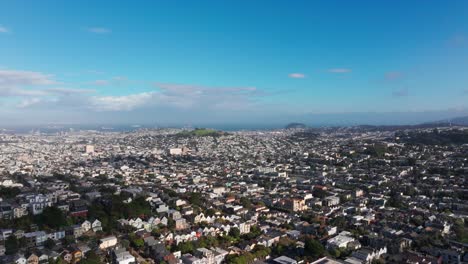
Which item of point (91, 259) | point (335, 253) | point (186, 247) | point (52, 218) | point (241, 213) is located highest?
point (52, 218)

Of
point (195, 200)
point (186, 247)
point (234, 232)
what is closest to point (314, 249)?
point (234, 232)

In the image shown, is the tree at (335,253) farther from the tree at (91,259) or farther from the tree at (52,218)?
the tree at (52,218)

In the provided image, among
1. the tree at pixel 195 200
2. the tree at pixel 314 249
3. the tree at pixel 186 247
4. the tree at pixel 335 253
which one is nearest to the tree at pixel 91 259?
the tree at pixel 186 247

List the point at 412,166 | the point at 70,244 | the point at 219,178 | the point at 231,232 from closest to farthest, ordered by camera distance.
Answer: the point at 70,244 → the point at 231,232 → the point at 219,178 → the point at 412,166

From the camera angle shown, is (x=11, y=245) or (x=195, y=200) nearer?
(x=11, y=245)

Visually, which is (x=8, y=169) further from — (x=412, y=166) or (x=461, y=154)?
(x=461, y=154)

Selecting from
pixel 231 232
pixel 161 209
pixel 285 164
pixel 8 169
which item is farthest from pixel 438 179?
pixel 8 169

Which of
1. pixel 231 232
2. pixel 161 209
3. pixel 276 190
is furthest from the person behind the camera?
pixel 276 190

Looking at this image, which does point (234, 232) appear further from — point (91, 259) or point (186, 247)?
point (91, 259)

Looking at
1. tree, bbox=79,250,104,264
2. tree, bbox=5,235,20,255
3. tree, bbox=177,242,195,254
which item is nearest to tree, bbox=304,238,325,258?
tree, bbox=177,242,195,254

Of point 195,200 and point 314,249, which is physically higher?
point 195,200
